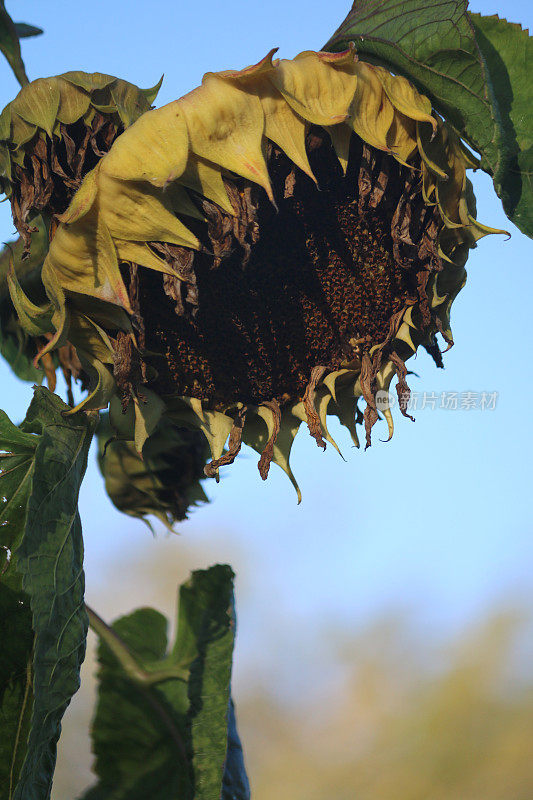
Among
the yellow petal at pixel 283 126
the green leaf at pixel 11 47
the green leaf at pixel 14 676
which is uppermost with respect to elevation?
the green leaf at pixel 11 47

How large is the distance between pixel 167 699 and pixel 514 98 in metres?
2.18

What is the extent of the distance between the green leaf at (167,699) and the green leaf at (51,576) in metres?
0.74

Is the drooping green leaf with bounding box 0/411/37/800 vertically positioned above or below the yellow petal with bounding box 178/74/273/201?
below

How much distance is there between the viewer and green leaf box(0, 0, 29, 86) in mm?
2297

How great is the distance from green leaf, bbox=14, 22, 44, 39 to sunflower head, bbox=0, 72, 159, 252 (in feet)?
2.93

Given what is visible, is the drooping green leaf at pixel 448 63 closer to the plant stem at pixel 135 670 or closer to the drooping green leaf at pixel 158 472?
the drooping green leaf at pixel 158 472

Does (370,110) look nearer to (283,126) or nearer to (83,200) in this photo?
(283,126)

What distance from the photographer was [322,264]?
2.01 m

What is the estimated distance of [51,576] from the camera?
1.82 metres

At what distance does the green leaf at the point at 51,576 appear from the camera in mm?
1755

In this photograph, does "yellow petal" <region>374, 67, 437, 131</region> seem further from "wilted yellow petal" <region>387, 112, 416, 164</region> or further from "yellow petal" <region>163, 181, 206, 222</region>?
"yellow petal" <region>163, 181, 206, 222</region>

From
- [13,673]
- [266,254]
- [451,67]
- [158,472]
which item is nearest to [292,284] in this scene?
[266,254]

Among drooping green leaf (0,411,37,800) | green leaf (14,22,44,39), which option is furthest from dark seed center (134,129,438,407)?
green leaf (14,22,44,39)

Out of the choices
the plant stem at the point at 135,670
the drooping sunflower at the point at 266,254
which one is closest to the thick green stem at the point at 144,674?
the plant stem at the point at 135,670
